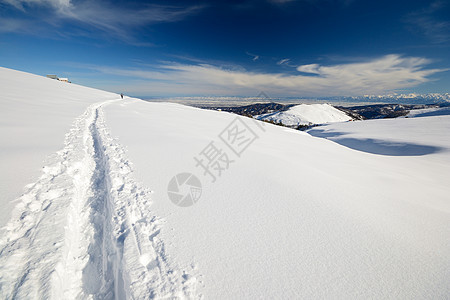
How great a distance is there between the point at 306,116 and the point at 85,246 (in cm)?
17899

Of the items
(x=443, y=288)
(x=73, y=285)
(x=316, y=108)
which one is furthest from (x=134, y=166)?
(x=316, y=108)

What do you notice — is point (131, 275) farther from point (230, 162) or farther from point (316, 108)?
point (316, 108)

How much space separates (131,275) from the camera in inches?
85.2

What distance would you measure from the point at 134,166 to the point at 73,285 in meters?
3.37

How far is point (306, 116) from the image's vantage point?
16212 cm

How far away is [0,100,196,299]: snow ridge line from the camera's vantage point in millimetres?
2035

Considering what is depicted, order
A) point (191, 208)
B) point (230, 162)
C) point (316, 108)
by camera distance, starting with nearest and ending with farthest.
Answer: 1. point (191, 208)
2. point (230, 162)
3. point (316, 108)

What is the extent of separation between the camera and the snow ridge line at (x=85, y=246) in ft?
6.68
